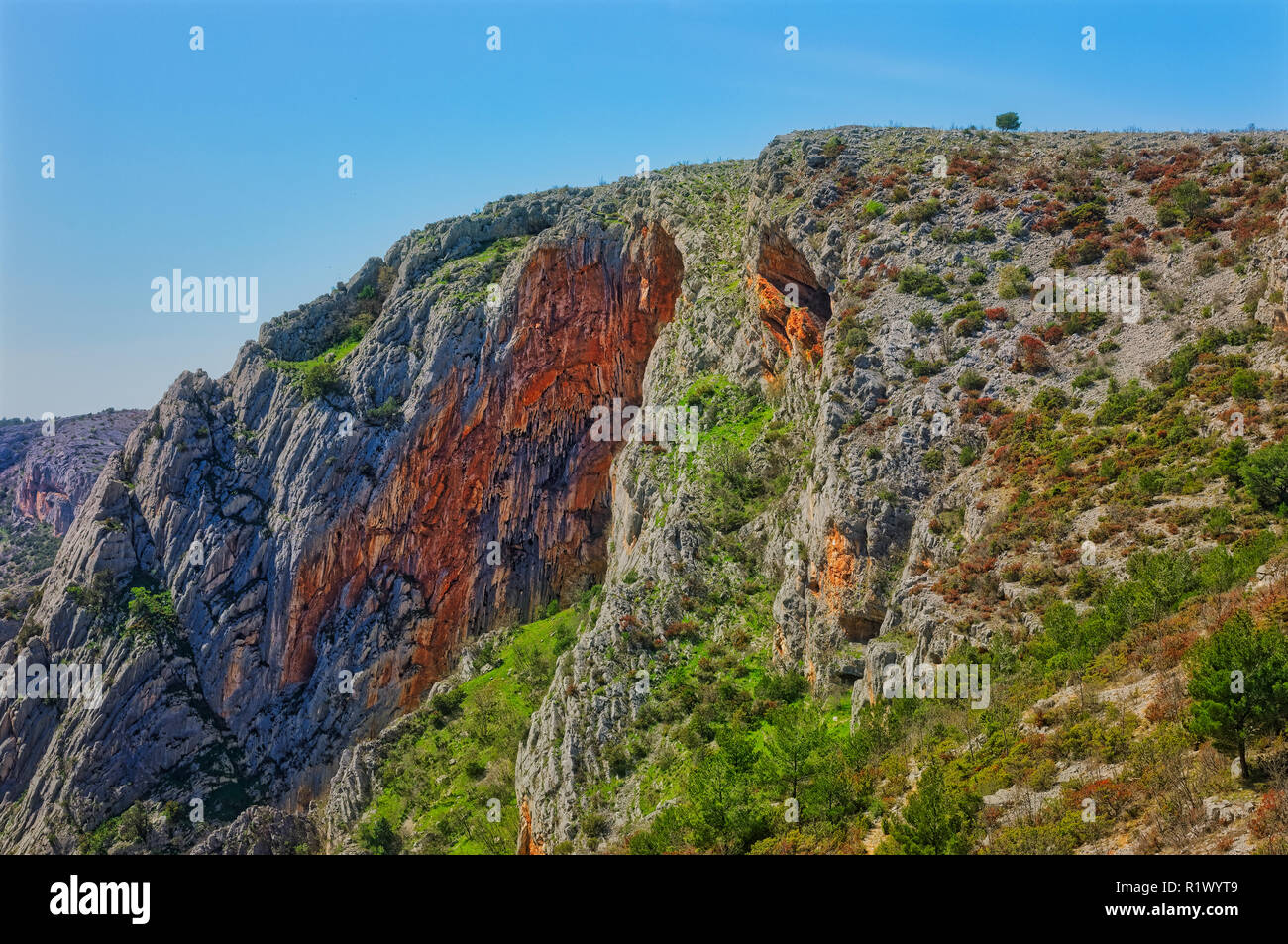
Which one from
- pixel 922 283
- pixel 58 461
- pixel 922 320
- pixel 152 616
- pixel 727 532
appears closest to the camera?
pixel 922 320

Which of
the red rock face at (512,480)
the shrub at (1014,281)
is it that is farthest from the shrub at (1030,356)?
the red rock face at (512,480)

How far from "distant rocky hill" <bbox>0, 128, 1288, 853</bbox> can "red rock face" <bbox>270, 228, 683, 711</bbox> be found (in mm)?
395

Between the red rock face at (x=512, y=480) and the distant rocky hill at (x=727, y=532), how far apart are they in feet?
1.30

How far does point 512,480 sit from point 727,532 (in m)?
37.7

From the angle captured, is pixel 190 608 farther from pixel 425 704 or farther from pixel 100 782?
pixel 425 704

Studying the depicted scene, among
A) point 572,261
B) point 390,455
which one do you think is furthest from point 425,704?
point 572,261

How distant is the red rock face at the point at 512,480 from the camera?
81.1 m

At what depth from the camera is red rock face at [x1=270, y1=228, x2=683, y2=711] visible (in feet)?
266

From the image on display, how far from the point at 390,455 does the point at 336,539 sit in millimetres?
9831

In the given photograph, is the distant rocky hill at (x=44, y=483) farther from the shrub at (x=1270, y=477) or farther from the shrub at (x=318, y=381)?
the shrub at (x=1270, y=477)

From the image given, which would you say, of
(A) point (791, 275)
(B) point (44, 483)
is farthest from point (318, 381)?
(B) point (44, 483)

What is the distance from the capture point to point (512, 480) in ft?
274

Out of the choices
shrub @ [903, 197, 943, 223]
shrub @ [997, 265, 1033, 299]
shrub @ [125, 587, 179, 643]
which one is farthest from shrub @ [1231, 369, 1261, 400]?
shrub @ [125, 587, 179, 643]

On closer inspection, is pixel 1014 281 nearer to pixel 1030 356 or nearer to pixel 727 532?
pixel 1030 356
